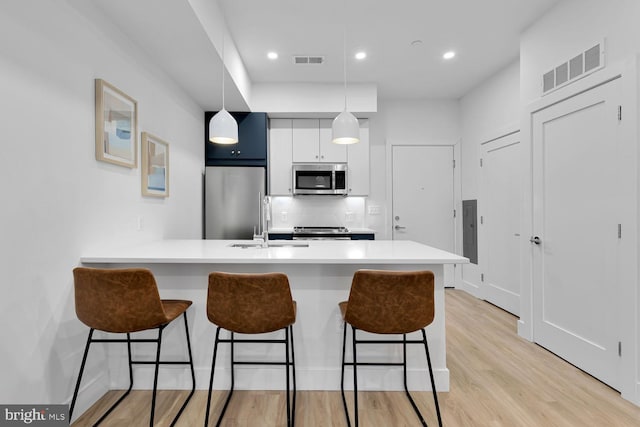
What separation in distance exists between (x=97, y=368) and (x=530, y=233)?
11.4 feet

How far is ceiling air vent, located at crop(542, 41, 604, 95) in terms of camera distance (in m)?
2.21

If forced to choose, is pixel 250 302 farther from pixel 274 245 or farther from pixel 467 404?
pixel 467 404

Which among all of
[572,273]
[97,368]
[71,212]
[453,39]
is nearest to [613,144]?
[572,273]

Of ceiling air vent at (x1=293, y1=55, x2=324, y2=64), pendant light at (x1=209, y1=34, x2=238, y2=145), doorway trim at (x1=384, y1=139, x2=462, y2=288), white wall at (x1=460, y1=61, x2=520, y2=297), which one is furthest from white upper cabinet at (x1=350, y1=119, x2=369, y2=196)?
pendant light at (x1=209, y1=34, x2=238, y2=145)

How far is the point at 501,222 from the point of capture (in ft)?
12.6

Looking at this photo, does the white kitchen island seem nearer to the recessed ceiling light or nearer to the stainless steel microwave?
the stainless steel microwave

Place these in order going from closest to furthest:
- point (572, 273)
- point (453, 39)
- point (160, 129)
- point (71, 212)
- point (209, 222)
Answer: point (71, 212) < point (572, 273) < point (160, 129) < point (453, 39) < point (209, 222)

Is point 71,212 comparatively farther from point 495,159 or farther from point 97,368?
point 495,159

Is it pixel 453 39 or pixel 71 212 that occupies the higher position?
pixel 453 39

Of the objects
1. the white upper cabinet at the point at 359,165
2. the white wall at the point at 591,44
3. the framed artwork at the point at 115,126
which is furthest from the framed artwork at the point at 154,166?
the white wall at the point at 591,44

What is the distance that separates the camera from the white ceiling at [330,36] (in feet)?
7.38

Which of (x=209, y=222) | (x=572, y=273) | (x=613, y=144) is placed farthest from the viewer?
(x=209, y=222)

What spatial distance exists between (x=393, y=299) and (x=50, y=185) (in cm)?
183

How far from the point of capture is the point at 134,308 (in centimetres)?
159
